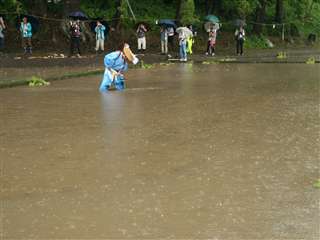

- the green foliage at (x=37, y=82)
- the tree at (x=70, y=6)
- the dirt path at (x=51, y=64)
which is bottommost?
the dirt path at (x=51, y=64)

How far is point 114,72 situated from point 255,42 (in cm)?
2881

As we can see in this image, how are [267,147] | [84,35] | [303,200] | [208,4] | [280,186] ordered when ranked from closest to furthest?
[303,200] → [280,186] → [267,147] → [84,35] → [208,4]

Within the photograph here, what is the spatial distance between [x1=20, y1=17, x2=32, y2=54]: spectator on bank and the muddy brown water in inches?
680

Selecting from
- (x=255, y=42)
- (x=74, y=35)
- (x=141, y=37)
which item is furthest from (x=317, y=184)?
(x=255, y=42)

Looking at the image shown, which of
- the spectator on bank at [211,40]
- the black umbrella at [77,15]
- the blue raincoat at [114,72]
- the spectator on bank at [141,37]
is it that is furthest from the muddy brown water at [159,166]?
the spectator on bank at [211,40]

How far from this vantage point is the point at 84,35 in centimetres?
3603

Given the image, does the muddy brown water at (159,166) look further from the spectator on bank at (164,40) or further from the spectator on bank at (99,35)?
the spectator on bank at (164,40)

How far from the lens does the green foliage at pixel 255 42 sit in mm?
44519

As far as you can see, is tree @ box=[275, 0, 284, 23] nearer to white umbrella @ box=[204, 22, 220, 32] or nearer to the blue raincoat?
white umbrella @ box=[204, 22, 220, 32]

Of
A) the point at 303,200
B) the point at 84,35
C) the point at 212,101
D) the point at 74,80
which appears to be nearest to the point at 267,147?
the point at 303,200

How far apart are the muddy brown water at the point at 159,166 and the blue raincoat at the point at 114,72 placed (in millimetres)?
1726

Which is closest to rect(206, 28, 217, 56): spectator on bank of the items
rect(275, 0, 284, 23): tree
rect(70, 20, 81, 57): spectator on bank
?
rect(70, 20, 81, 57): spectator on bank

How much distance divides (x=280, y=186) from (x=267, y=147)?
2100mm

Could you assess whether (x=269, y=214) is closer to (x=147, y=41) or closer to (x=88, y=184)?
(x=88, y=184)
